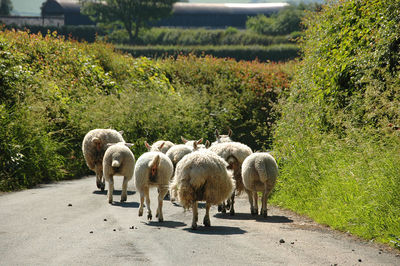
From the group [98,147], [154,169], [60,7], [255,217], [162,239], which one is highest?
[60,7]

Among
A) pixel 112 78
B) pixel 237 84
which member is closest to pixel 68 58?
pixel 112 78

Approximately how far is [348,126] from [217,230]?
3638 millimetres

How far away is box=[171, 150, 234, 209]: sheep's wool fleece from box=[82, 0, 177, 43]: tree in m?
60.7

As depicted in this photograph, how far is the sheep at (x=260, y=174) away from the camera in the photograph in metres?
10.8

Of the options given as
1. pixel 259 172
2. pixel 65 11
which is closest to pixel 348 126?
pixel 259 172

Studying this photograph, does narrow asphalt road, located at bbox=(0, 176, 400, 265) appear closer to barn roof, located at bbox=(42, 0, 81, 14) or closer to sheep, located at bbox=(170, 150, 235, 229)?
sheep, located at bbox=(170, 150, 235, 229)

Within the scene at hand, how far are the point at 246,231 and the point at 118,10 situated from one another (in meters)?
63.1

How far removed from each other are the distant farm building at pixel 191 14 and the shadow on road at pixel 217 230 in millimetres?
74457

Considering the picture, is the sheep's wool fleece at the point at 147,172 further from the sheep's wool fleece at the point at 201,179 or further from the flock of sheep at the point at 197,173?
the sheep's wool fleece at the point at 201,179

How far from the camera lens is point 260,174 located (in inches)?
423

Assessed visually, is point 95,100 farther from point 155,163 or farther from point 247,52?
point 247,52

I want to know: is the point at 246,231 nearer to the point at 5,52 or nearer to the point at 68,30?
the point at 5,52

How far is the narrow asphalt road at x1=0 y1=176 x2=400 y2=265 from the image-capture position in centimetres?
745

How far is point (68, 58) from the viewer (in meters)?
23.1
